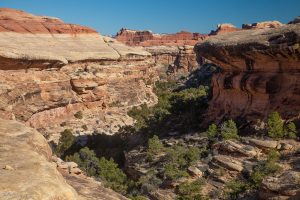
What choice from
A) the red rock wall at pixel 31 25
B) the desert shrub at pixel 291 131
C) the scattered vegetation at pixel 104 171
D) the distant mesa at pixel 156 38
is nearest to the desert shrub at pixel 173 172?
the scattered vegetation at pixel 104 171

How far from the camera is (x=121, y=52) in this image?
5684cm

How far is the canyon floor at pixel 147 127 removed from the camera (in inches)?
328

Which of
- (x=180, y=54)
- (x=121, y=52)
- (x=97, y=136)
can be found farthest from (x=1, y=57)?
(x=180, y=54)

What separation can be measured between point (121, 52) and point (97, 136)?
21.0m

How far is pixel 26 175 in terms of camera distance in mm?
5562

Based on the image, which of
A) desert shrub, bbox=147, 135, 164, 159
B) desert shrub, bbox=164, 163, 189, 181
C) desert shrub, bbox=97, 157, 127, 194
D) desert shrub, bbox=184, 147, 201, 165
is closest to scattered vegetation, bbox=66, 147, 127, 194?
desert shrub, bbox=97, 157, 127, 194

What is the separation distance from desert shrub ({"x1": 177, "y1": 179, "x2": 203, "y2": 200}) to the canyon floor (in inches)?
2.6

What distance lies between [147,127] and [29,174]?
3062 cm

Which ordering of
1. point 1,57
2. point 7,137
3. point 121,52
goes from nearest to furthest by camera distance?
point 7,137 → point 1,57 → point 121,52

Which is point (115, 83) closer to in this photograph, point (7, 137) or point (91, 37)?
point (91, 37)

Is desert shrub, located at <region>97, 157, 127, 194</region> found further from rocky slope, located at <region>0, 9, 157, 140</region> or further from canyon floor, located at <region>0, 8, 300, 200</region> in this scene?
rocky slope, located at <region>0, 9, 157, 140</region>

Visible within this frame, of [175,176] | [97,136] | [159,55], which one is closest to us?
[175,176]

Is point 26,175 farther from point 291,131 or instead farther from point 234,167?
point 291,131

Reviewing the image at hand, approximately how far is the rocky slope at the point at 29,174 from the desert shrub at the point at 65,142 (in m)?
25.2
